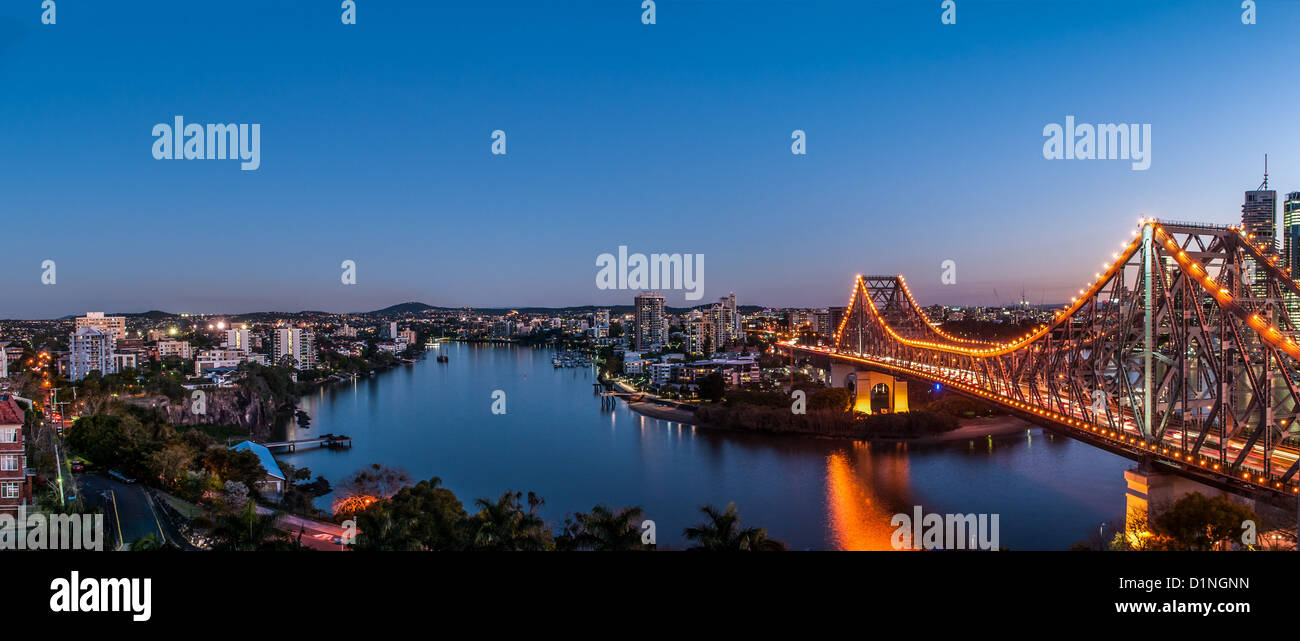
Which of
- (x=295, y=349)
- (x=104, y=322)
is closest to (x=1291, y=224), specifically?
(x=295, y=349)

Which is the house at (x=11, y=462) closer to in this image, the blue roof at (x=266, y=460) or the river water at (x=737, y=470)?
the blue roof at (x=266, y=460)

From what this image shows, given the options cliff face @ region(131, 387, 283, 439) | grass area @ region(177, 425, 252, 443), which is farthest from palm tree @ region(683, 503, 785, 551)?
cliff face @ region(131, 387, 283, 439)

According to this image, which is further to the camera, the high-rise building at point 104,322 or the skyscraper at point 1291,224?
the high-rise building at point 104,322

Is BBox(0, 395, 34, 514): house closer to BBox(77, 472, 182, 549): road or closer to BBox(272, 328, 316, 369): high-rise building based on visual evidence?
BBox(77, 472, 182, 549): road

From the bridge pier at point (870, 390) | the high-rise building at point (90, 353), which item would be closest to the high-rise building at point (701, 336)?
the bridge pier at point (870, 390)
